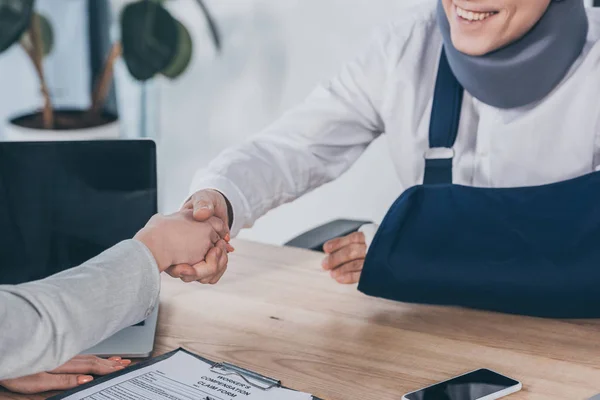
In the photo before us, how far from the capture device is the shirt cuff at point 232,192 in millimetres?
1272

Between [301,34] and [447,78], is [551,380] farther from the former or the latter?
[301,34]

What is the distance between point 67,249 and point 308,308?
1.11 ft

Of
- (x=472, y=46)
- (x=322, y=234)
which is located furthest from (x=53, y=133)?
(x=472, y=46)

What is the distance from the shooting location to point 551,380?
910mm

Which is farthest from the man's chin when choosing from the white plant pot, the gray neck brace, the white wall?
the white plant pot

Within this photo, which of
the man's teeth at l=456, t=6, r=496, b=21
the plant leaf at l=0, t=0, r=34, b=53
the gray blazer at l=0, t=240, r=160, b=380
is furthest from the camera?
the plant leaf at l=0, t=0, r=34, b=53

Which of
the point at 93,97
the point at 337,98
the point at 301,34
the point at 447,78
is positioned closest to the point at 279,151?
the point at 337,98

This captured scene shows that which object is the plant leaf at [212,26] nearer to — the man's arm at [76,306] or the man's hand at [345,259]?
the man's hand at [345,259]

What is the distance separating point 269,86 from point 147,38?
450mm

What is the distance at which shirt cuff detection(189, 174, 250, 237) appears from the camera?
4.17 feet

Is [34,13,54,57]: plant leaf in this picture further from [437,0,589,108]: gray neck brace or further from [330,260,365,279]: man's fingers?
[330,260,365,279]: man's fingers

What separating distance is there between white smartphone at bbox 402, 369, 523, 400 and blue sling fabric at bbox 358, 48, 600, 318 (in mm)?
205

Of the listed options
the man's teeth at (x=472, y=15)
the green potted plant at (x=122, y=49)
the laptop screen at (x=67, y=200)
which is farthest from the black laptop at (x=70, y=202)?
the green potted plant at (x=122, y=49)

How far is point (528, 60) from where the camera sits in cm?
127
